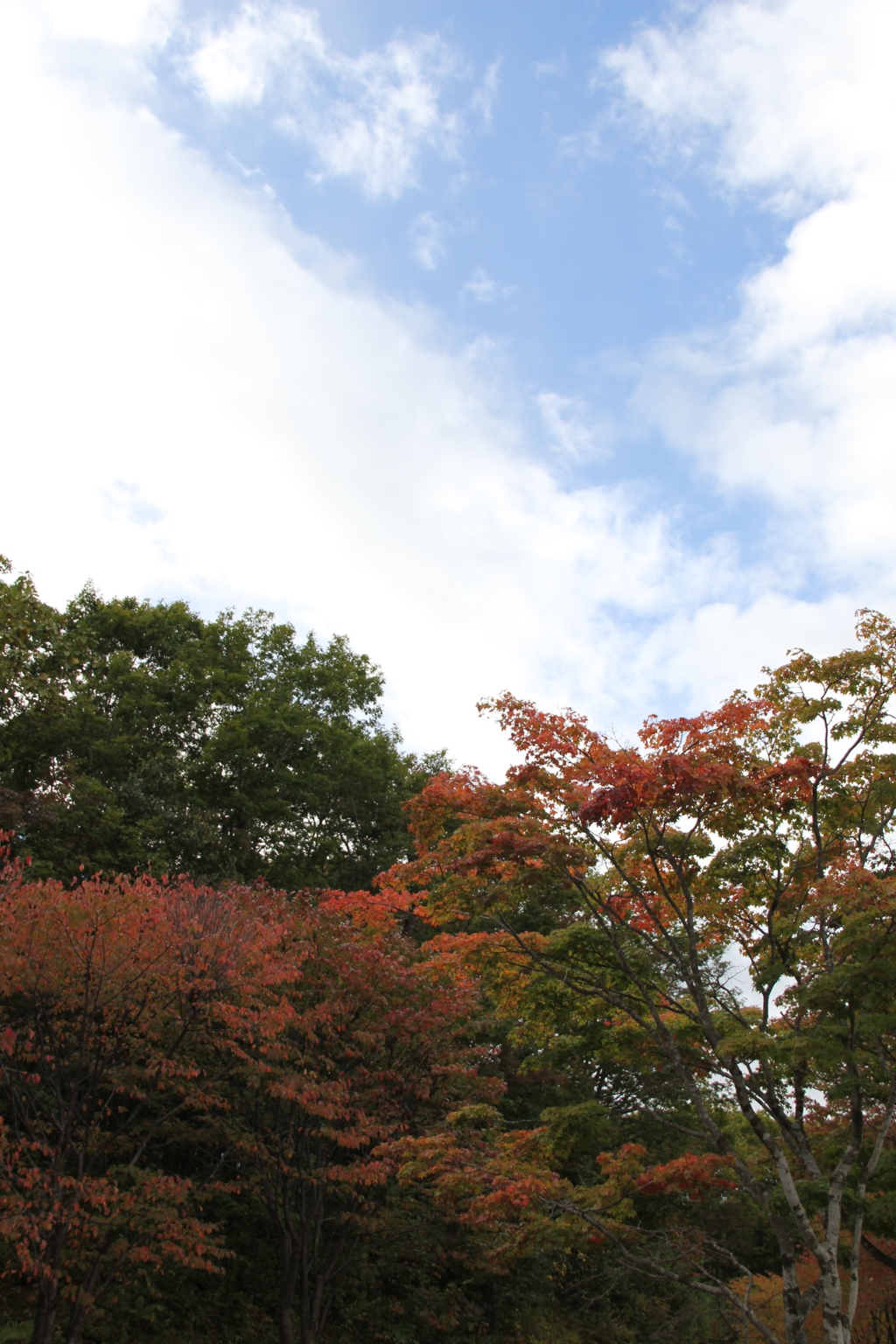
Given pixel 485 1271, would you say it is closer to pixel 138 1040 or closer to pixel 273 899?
pixel 273 899

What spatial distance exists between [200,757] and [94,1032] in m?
12.5

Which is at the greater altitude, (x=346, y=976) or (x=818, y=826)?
(x=818, y=826)

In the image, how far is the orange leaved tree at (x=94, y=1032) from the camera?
7504 millimetres

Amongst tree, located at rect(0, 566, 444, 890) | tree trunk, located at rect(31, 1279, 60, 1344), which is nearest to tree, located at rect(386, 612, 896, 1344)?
tree trunk, located at rect(31, 1279, 60, 1344)

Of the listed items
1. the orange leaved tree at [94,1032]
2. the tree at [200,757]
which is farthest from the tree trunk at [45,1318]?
the tree at [200,757]

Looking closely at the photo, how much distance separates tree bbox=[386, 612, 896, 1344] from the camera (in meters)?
6.73

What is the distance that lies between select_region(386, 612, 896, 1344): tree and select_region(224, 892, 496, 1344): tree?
7.37 feet

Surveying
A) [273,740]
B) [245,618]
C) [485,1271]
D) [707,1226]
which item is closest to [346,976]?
[485,1271]

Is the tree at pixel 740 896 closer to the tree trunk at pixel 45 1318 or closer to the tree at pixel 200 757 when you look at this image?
the tree trunk at pixel 45 1318

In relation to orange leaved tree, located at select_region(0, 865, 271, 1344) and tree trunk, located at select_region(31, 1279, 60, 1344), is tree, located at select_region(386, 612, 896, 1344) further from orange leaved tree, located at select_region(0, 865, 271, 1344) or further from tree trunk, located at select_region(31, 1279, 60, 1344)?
tree trunk, located at select_region(31, 1279, 60, 1344)

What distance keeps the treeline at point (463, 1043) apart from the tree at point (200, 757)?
37 centimetres

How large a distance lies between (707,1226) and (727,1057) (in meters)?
15.2

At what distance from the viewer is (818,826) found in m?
8.00

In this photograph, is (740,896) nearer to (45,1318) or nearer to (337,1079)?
(337,1079)
